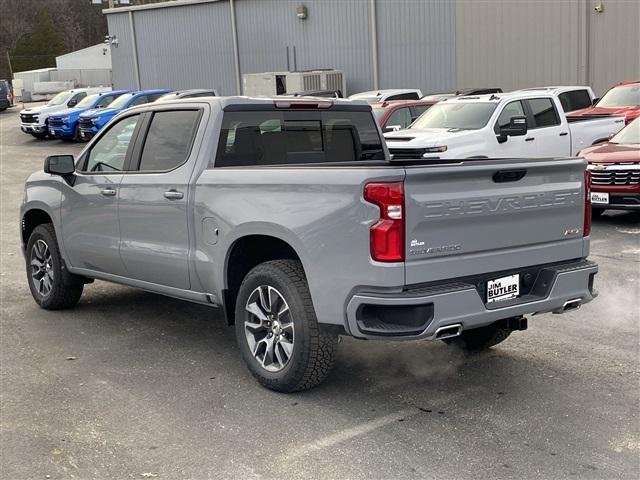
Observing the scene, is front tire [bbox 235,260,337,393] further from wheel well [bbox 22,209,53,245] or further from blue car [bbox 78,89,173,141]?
blue car [bbox 78,89,173,141]

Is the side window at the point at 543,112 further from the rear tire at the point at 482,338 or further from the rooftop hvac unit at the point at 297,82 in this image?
the rooftop hvac unit at the point at 297,82

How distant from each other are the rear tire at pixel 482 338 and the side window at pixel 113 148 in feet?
9.78

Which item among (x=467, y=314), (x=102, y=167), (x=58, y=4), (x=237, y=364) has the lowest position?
(x=237, y=364)

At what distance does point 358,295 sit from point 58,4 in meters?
98.7

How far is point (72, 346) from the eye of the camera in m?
6.36

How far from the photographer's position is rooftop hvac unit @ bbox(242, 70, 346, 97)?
28219mm

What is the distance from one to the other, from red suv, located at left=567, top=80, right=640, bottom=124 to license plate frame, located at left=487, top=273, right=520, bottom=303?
11.8 metres

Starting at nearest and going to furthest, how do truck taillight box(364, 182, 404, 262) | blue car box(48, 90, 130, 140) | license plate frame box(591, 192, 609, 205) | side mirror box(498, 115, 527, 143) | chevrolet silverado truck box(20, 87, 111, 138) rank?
truck taillight box(364, 182, 404, 262)
license plate frame box(591, 192, 609, 205)
side mirror box(498, 115, 527, 143)
blue car box(48, 90, 130, 140)
chevrolet silverado truck box(20, 87, 111, 138)

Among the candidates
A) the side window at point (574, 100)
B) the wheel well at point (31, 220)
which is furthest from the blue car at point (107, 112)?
the wheel well at point (31, 220)

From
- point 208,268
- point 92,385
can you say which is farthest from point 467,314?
point 92,385

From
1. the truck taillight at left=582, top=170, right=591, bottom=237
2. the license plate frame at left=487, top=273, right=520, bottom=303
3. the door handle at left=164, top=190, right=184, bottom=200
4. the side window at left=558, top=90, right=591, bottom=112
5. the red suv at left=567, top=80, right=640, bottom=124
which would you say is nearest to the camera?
the license plate frame at left=487, top=273, right=520, bottom=303

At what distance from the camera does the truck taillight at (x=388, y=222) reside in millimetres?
4324

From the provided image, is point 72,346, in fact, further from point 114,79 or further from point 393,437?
point 114,79

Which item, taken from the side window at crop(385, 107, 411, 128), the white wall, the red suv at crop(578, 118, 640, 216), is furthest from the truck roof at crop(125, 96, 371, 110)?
the white wall
